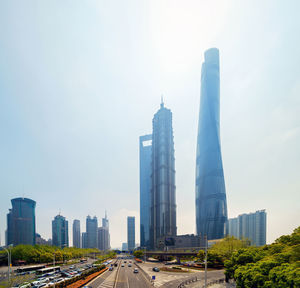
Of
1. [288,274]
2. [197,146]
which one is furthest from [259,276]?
[197,146]

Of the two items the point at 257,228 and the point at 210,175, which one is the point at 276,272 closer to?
the point at 210,175

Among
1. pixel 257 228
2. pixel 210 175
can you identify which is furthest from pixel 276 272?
pixel 257 228

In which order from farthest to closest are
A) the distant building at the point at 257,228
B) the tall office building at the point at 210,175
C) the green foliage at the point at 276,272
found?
1. the distant building at the point at 257,228
2. the tall office building at the point at 210,175
3. the green foliage at the point at 276,272

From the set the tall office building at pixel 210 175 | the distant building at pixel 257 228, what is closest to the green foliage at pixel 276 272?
the tall office building at pixel 210 175

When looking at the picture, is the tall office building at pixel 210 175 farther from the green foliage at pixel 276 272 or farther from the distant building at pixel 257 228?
the green foliage at pixel 276 272

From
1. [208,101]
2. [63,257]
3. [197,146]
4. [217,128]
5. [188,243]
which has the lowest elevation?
[188,243]

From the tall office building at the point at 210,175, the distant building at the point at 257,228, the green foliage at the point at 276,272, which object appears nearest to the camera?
the green foliage at the point at 276,272

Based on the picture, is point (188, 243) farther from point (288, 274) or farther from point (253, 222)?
point (288, 274)

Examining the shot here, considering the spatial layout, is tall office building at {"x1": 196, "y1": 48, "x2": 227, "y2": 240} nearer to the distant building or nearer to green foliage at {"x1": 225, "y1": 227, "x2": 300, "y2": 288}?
the distant building

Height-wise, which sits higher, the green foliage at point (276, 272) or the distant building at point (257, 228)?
the green foliage at point (276, 272)
